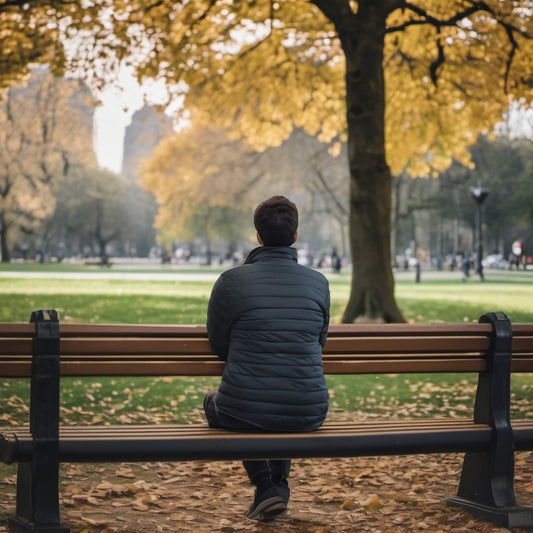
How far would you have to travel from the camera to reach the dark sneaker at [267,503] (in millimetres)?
4883

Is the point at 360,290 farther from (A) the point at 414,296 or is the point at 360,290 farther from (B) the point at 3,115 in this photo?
(B) the point at 3,115

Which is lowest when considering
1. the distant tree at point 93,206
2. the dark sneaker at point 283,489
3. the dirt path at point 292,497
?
the dirt path at point 292,497

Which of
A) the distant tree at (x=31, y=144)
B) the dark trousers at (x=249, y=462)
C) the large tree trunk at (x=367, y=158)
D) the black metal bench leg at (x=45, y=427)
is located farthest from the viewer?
the distant tree at (x=31, y=144)

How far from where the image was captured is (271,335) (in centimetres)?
439

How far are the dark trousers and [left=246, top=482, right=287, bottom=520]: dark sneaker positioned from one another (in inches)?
2.0

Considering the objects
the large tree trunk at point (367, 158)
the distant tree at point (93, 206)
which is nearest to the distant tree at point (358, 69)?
the large tree trunk at point (367, 158)

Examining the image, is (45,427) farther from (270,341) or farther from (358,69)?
(358,69)

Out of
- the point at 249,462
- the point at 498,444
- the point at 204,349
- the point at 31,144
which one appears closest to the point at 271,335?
the point at 204,349

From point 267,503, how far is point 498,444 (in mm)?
1154

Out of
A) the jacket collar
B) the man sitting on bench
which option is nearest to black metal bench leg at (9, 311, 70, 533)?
the man sitting on bench

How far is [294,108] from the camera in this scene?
→ 73.5 feet

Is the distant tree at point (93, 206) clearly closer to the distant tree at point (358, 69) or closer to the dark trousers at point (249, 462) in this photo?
the distant tree at point (358, 69)

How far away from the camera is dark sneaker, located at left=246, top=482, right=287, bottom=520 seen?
16.0 ft

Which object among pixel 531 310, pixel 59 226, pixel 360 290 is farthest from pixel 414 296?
pixel 59 226
